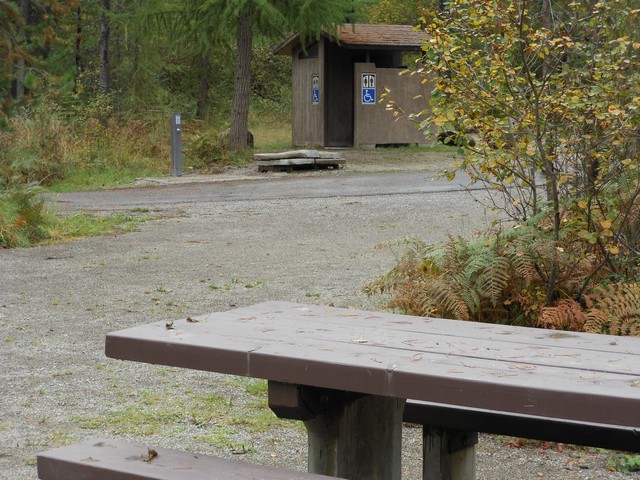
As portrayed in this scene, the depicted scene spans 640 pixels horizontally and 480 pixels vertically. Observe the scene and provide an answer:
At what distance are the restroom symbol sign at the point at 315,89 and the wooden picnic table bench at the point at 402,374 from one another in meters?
23.0

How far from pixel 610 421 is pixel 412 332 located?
97 centimetres

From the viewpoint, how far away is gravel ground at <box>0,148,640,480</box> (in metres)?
4.79

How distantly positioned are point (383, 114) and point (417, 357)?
2379cm

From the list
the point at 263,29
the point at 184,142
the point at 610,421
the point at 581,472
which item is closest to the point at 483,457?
the point at 581,472

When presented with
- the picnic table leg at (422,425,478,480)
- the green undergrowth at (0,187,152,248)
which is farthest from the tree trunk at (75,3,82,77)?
the picnic table leg at (422,425,478,480)

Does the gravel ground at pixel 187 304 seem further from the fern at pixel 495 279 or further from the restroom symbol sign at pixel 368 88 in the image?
the restroom symbol sign at pixel 368 88

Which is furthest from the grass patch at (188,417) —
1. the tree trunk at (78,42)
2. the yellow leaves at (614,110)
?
the tree trunk at (78,42)

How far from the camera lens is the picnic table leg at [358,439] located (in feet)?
11.0

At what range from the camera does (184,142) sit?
27141 millimetres

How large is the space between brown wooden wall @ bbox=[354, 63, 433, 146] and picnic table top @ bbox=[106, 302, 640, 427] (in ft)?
74.9

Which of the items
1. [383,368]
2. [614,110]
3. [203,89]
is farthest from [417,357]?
[203,89]

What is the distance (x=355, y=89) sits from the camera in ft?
86.2

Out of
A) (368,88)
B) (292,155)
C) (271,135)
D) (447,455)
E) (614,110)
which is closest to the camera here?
(447,455)

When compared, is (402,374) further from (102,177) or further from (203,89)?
(203,89)
